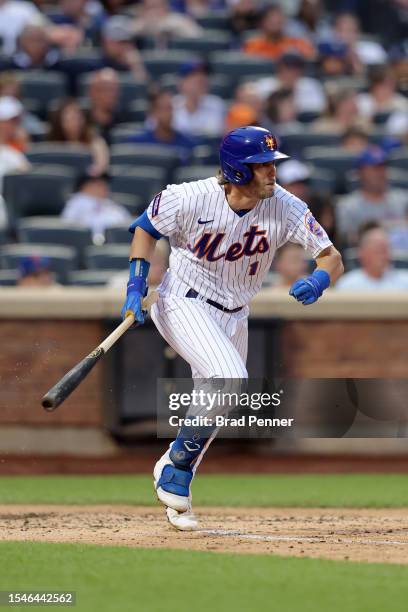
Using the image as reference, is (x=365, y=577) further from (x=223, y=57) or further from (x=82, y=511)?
(x=223, y=57)

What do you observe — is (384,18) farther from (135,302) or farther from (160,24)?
(135,302)

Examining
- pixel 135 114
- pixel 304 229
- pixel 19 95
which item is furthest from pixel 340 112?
pixel 304 229

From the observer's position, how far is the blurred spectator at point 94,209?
10.6 m

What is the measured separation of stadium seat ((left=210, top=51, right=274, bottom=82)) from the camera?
527 inches

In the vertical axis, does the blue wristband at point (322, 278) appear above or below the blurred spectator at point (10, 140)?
below

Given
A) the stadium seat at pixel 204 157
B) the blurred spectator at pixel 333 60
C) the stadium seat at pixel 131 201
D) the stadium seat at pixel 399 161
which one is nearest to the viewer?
the stadium seat at pixel 131 201

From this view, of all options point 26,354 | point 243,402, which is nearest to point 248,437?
point 26,354

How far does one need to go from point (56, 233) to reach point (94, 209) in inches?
20.4

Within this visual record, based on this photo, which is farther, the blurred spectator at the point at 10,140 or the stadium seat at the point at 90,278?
the blurred spectator at the point at 10,140

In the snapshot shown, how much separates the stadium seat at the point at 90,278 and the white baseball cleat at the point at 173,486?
3856mm

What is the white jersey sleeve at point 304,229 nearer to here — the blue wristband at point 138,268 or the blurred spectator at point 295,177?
the blue wristband at point 138,268

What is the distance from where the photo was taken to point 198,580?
4543 mm

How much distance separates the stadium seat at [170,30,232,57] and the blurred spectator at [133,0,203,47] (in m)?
0.11

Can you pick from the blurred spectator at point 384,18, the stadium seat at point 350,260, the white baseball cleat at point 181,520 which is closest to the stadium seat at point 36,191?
the stadium seat at point 350,260
